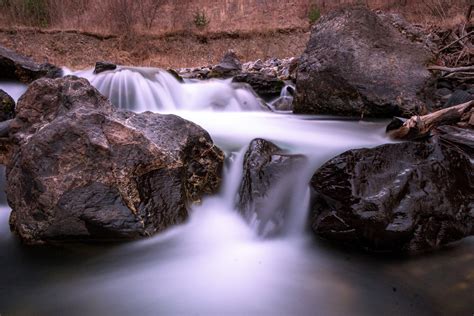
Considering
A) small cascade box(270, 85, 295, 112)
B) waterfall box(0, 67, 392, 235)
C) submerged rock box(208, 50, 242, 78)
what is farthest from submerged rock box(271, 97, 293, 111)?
submerged rock box(208, 50, 242, 78)

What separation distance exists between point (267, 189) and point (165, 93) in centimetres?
487

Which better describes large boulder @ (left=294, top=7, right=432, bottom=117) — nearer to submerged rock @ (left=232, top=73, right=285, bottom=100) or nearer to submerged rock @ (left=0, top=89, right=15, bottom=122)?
submerged rock @ (left=232, top=73, right=285, bottom=100)

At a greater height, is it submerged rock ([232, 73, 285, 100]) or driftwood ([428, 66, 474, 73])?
driftwood ([428, 66, 474, 73])

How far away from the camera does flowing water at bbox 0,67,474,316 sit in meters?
2.26

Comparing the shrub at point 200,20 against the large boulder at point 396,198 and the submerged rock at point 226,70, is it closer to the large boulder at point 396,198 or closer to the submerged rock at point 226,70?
the submerged rock at point 226,70

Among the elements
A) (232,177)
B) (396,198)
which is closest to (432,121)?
(396,198)

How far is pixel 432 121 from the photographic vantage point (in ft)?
13.0

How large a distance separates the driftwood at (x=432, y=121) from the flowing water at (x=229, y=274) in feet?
3.89

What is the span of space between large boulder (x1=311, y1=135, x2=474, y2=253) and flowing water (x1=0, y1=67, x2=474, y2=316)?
127mm

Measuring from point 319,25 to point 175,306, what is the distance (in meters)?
5.64

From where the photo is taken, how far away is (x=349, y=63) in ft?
18.8

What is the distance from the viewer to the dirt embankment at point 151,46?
13031 millimetres

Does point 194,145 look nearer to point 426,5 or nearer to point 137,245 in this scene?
point 137,245

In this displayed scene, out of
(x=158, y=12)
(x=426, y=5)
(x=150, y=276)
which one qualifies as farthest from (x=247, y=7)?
(x=150, y=276)
